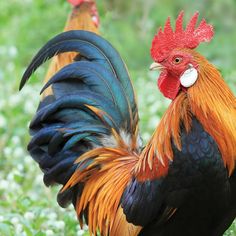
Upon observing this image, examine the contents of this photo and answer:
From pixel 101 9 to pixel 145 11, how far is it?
181 centimetres

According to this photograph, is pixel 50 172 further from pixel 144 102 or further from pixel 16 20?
pixel 16 20

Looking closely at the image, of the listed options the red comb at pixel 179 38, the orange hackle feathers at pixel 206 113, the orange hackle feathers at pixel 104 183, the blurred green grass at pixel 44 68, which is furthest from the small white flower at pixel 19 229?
the red comb at pixel 179 38

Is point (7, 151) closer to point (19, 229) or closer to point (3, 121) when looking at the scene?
point (3, 121)

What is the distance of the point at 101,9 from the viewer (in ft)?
33.0

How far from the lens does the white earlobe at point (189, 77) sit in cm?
396

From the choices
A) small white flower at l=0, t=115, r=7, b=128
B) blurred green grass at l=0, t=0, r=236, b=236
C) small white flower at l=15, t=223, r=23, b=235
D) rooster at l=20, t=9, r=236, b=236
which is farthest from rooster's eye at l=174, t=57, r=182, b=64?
small white flower at l=0, t=115, r=7, b=128

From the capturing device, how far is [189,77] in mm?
3971

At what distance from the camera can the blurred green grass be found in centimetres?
548

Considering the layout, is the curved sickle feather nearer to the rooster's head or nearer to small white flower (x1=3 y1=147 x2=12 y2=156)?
the rooster's head

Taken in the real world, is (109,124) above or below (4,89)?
below

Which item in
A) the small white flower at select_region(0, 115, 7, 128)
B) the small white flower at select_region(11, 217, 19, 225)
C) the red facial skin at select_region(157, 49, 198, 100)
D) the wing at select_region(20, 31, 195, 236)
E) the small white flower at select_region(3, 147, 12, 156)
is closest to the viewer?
the red facial skin at select_region(157, 49, 198, 100)

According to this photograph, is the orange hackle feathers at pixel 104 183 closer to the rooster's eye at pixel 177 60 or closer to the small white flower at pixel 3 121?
the rooster's eye at pixel 177 60

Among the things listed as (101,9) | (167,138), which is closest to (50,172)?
(167,138)

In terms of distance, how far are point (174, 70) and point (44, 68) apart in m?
5.64
